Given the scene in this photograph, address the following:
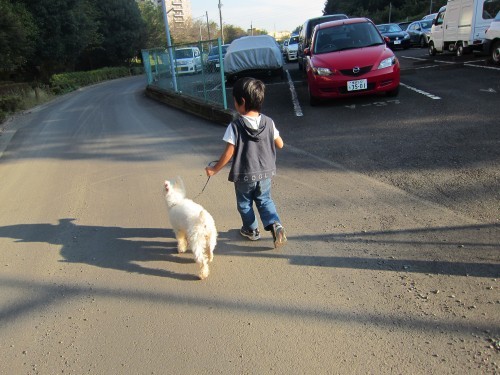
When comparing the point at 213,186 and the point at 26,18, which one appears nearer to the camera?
the point at 213,186

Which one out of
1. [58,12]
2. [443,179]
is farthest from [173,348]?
[58,12]

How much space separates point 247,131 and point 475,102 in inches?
255

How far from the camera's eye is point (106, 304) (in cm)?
302

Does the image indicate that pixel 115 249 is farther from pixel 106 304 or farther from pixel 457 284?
pixel 457 284

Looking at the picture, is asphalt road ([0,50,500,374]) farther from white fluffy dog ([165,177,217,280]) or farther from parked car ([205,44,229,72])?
parked car ([205,44,229,72])

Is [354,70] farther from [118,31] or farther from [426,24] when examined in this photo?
[118,31]

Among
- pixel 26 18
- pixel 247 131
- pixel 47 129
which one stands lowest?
pixel 47 129

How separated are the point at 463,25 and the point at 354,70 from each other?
8.95 m

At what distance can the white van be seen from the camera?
43.7ft

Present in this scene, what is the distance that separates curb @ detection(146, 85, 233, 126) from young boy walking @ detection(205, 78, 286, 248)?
16.0ft

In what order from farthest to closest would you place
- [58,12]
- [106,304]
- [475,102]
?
[58,12] → [475,102] → [106,304]

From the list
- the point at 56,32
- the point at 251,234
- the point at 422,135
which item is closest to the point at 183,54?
the point at 422,135

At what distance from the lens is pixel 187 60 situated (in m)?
11.7

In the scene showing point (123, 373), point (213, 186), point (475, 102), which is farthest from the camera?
point (475, 102)
